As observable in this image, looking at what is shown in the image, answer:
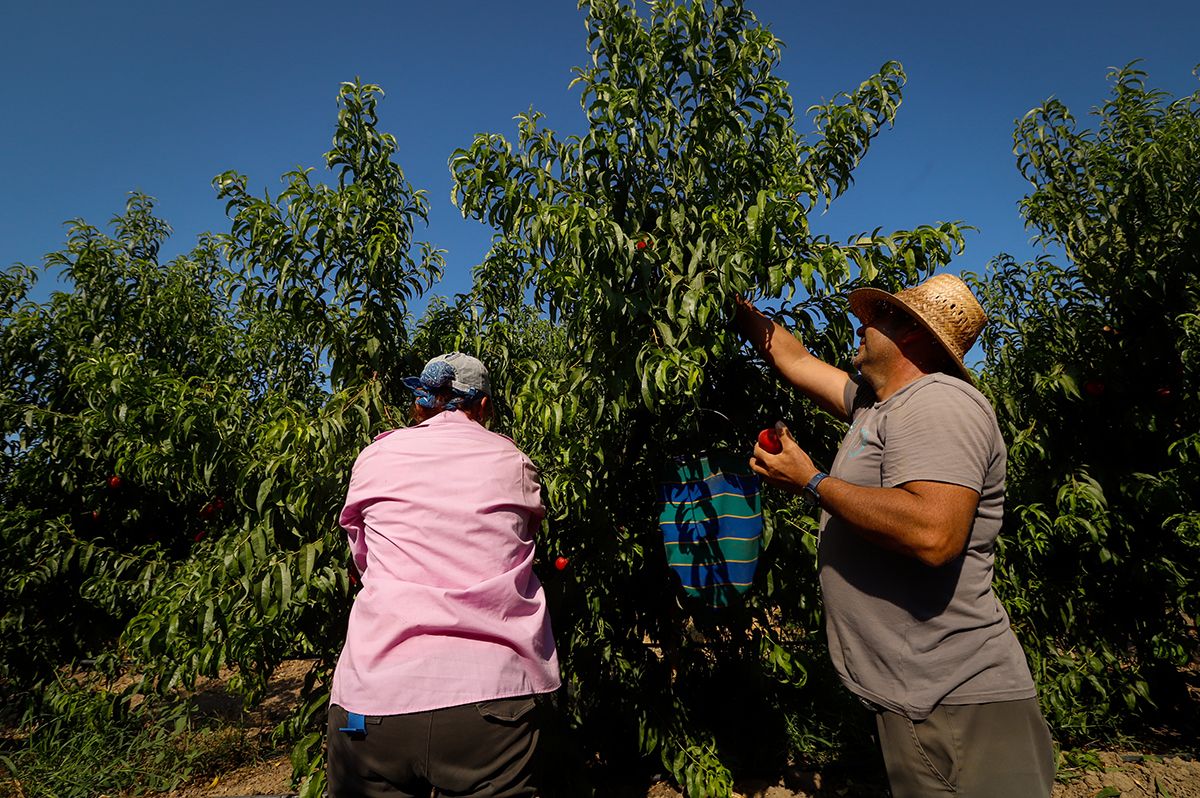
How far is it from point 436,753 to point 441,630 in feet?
0.82

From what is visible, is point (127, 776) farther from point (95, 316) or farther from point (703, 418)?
point (703, 418)

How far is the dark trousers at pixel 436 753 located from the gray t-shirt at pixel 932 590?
2.56 feet

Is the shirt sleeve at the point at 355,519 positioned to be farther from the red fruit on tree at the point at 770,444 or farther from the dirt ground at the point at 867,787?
the dirt ground at the point at 867,787

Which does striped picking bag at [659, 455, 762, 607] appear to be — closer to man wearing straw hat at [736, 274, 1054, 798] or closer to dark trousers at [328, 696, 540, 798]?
man wearing straw hat at [736, 274, 1054, 798]

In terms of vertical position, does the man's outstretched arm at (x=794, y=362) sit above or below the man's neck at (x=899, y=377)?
above

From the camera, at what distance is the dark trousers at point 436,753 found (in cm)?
151

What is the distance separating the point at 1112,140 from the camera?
365 cm

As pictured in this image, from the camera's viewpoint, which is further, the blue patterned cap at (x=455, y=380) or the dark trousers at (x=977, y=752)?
the blue patterned cap at (x=455, y=380)

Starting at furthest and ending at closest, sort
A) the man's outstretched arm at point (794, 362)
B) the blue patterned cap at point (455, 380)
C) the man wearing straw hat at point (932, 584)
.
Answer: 1. the man's outstretched arm at point (794, 362)
2. the blue patterned cap at point (455, 380)
3. the man wearing straw hat at point (932, 584)

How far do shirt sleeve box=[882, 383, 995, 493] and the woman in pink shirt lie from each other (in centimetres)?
86

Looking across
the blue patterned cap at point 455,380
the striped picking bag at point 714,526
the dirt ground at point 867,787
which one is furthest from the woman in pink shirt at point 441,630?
the dirt ground at point 867,787

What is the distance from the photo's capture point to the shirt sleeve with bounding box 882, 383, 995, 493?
1441mm

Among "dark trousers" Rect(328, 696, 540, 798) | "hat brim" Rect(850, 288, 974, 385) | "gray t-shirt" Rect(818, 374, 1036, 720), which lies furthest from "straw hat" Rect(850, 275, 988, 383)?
"dark trousers" Rect(328, 696, 540, 798)

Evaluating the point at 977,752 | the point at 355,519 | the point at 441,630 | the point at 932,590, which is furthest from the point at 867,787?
the point at 355,519
